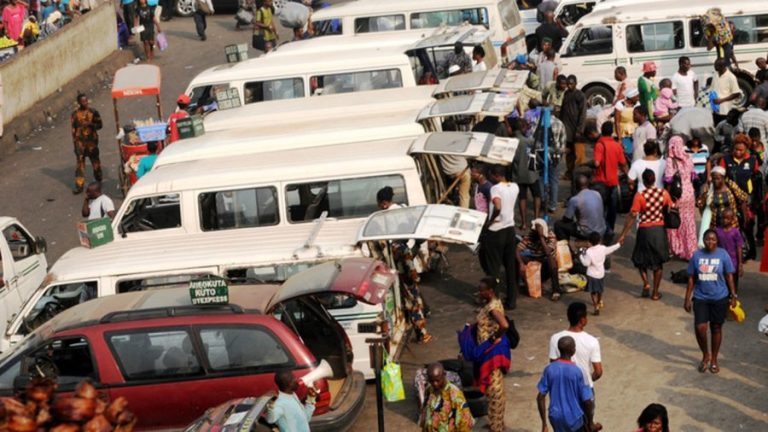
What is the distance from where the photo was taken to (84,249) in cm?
1430

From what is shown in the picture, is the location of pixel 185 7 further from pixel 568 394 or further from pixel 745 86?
pixel 568 394

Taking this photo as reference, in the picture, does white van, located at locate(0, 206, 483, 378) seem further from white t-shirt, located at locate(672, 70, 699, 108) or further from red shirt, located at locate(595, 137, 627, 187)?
white t-shirt, located at locate(672, 70, 699, 108)

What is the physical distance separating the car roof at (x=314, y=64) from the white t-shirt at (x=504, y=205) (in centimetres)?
547

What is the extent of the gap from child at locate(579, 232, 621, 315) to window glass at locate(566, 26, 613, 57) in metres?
8.82

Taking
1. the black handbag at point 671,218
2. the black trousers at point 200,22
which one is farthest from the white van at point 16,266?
the black trousers at point 200,22

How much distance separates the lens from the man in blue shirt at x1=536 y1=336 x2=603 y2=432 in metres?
10.7

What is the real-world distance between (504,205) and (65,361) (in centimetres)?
536

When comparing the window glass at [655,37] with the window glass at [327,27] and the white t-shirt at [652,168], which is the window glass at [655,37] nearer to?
the window glass at [327,27]

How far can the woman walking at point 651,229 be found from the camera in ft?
49.0

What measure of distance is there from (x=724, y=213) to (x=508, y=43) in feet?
36.0

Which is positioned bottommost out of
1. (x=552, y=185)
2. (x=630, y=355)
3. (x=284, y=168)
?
(x=630, y=355)

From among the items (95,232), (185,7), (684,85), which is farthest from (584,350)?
(185,7)

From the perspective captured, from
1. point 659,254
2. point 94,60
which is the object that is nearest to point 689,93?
point 659,254

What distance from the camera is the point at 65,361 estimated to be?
11.8m
